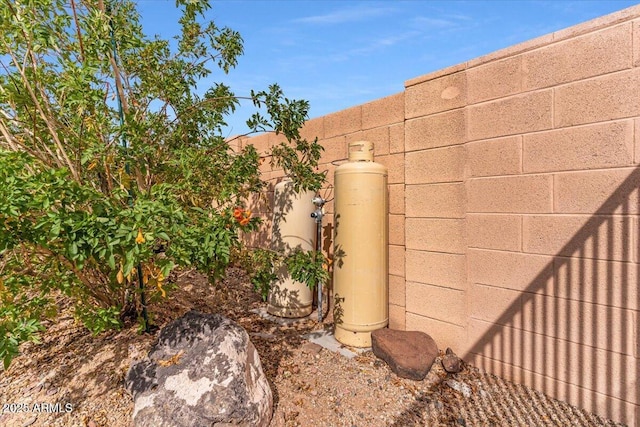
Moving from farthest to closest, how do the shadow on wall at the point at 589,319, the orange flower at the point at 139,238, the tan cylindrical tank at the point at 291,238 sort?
the tan cylindrical tank at the point at 291,238
the shadow on wall at the point at 589,319
the orange flower at the point at 139,238

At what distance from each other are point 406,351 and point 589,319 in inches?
51.8

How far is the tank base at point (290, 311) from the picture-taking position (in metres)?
3.92

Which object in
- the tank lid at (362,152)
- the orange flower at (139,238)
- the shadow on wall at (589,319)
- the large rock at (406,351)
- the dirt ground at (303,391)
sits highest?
Answer: the tank lid at (362,152)

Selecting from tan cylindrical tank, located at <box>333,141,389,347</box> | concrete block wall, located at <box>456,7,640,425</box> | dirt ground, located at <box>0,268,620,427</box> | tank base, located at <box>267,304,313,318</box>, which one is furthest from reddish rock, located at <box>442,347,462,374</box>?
tank base, located at <box>267,304,313,318</box>

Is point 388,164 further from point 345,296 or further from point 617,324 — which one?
point 617,324

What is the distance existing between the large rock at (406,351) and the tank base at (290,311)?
42.7 inches

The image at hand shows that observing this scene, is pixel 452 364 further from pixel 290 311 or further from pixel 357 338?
pixel 290 311

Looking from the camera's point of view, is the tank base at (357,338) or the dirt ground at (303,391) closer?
the dirt ground at (303,391)

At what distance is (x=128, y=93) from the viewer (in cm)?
310

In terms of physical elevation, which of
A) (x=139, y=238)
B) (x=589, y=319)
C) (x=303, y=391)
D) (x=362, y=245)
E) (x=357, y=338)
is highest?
(x=139, y=238)

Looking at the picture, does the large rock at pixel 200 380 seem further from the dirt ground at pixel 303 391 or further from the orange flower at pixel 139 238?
the orange flower at pixel 139 238

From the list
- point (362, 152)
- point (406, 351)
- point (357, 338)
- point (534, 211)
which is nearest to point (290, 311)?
point (357, 338)

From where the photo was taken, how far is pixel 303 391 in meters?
2.53

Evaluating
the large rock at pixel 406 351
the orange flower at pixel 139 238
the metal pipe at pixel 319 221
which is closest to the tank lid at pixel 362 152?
the metal pipe at pixel 319 221
